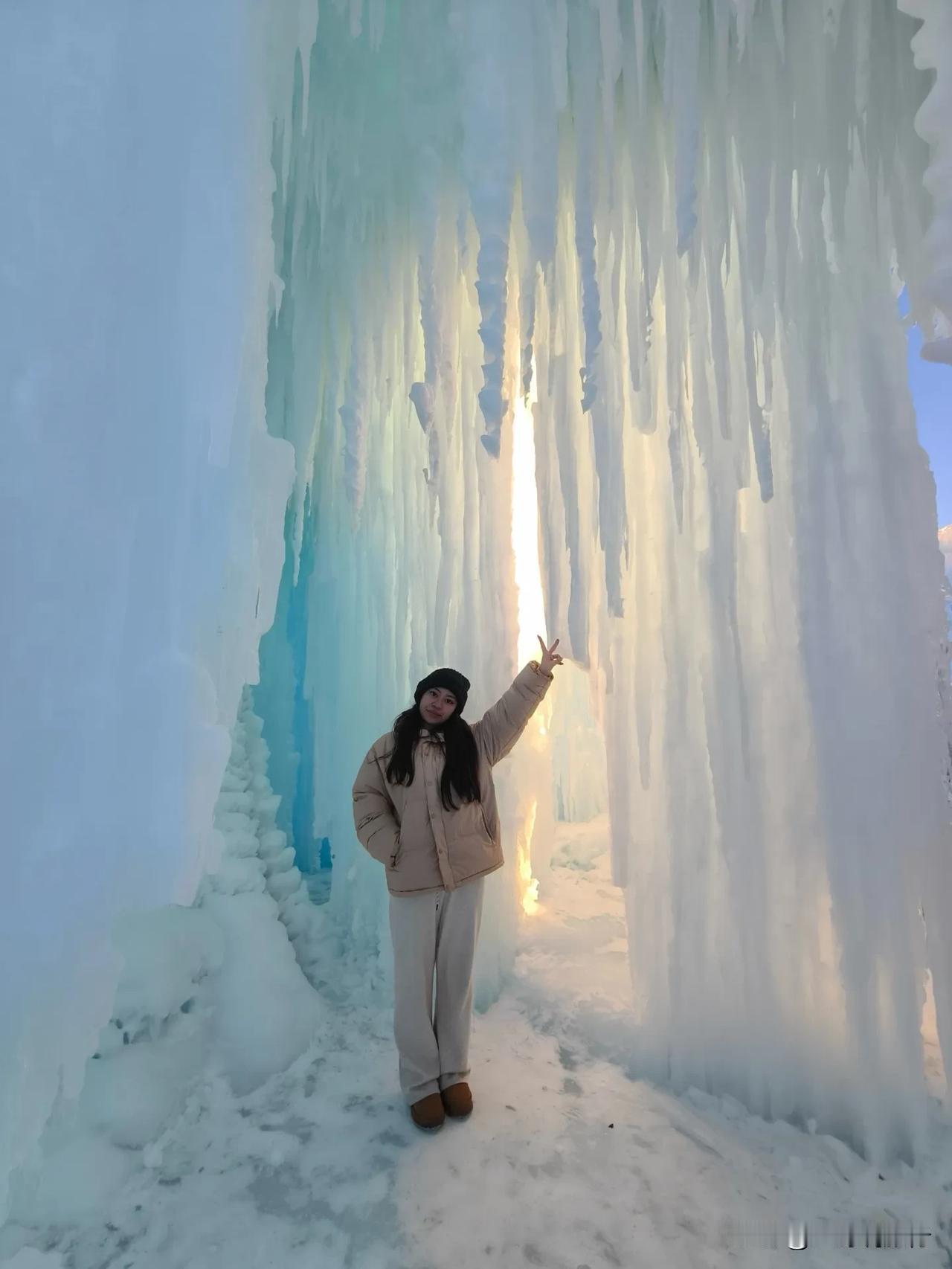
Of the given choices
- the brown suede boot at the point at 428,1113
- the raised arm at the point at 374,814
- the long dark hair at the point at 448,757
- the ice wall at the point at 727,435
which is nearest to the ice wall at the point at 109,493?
the raised arm at the point at 374,814

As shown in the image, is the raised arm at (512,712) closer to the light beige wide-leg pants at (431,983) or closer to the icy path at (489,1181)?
the light beige wide-leg pants at (431,983)

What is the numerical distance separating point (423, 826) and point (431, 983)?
0.51m

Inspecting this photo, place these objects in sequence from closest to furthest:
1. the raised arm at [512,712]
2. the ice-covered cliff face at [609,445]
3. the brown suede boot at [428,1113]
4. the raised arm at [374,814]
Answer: the ice-covered cliff face at [609,445] → the brown suede boot at [428,1113] → the raised arm at [374,814] → the raised arm at [512,712]

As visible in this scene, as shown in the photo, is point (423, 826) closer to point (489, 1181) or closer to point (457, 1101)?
point (457, 1101)

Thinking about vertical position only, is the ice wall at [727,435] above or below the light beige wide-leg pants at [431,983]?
above

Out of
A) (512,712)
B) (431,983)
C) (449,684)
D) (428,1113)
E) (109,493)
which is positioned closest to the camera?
(109,493)

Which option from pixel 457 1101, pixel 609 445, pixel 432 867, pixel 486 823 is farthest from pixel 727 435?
pixel 457 1101

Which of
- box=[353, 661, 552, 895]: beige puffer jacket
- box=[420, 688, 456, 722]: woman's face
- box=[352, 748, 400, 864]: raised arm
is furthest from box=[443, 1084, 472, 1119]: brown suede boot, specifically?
box=[420, 688, 456, 722]: woman's face

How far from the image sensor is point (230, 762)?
3748 millimetres

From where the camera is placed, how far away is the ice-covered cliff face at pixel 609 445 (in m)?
1.68

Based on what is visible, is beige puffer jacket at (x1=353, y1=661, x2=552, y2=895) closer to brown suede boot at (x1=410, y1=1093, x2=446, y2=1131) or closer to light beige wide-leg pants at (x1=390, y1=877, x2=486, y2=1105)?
light beige wide-leg pants at (x1=390, y1=877, x2=486, y2=1105)

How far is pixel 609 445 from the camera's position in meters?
2.36

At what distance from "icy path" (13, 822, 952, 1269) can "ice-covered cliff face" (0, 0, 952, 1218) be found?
22 cm

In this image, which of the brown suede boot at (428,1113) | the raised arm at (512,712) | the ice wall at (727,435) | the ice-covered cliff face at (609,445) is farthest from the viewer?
the raised arm at (512,712)
